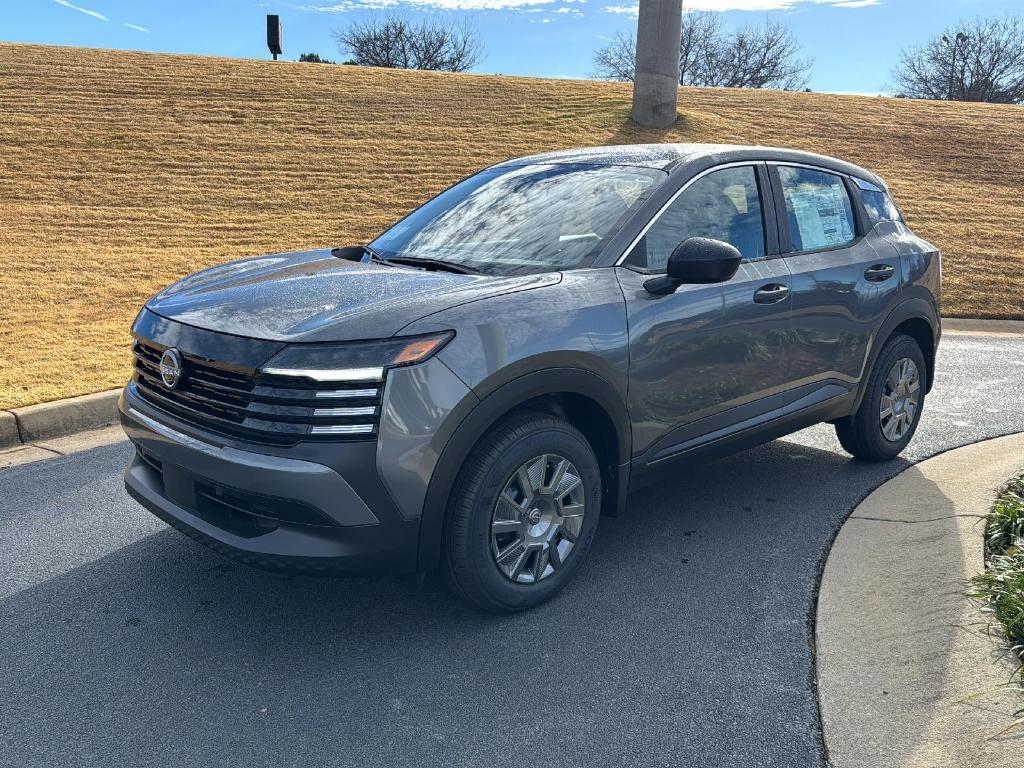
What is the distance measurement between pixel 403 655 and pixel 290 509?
724mm

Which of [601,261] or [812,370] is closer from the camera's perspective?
[601,261]

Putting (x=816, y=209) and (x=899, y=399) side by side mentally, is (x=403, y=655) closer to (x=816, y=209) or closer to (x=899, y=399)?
(x=816, y=209)

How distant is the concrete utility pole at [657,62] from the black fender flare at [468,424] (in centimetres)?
1980

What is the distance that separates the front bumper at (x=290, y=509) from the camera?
2.95 metres

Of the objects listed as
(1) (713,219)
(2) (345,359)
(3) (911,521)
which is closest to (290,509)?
(2) (345,359)

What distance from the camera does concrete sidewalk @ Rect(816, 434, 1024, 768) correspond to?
272cm

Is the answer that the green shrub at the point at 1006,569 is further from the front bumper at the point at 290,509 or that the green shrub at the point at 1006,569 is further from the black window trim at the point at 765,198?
the front bumper at the point at 290,509

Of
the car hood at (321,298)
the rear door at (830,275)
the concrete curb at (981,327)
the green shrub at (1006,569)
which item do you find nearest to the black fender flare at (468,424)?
the car hood at (321,298)

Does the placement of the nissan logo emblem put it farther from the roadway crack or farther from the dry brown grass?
the dry brown grass

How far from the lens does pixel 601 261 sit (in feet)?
12.2

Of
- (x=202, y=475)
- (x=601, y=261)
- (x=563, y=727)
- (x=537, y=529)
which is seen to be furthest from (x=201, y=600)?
(x=601, y=261)

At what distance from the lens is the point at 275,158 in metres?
19.4

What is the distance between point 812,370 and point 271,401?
2782mm

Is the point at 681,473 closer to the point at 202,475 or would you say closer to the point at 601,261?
the point at 601,261
